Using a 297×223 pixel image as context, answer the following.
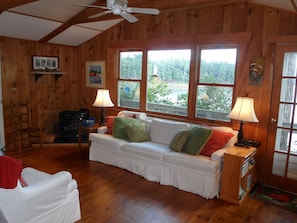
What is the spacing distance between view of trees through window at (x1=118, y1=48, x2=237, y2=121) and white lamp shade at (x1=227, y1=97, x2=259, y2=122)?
529mm

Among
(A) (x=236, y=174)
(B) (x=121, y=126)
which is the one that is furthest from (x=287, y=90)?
(B) (x=121, y=126)

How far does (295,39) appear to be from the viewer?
3213 mm

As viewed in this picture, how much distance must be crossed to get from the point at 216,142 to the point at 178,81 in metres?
1.49

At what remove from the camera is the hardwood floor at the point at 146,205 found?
2762 mm

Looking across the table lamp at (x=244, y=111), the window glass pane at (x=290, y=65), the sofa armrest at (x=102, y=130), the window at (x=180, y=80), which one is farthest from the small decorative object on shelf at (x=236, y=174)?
the sofa armrest at (x=102, y=130)

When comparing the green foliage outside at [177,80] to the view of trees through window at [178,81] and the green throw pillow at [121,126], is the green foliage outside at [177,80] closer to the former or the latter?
the view of trees through window at [178,81]

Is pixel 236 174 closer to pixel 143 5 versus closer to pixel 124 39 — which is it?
pixel 143 5

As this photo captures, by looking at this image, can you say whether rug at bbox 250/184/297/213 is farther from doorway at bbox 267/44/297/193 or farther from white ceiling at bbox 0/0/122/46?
white ceiling at bbox 0/0/122/46

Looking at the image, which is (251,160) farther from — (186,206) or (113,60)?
(113,60)

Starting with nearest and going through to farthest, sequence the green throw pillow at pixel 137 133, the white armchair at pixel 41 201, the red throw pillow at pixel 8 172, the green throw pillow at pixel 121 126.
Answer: the red throw pillow at pixel 8 172 < the white armchair at pixel 41 201 < the green throw pillow at pixel 137 133 < the green throw pillow at pixel 121 126

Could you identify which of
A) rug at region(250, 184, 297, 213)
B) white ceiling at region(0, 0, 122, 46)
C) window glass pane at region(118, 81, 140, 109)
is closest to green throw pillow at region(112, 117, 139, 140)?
window glass pane at region(118, 81, 140, 109)

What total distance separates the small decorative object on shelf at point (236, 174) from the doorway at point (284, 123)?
52 cm

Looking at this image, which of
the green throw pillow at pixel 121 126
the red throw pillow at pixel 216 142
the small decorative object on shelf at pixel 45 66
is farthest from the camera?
the small decorative object on shelf at pixel 45 66

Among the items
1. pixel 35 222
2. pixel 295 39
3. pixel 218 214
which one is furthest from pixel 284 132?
pixel 35 222
